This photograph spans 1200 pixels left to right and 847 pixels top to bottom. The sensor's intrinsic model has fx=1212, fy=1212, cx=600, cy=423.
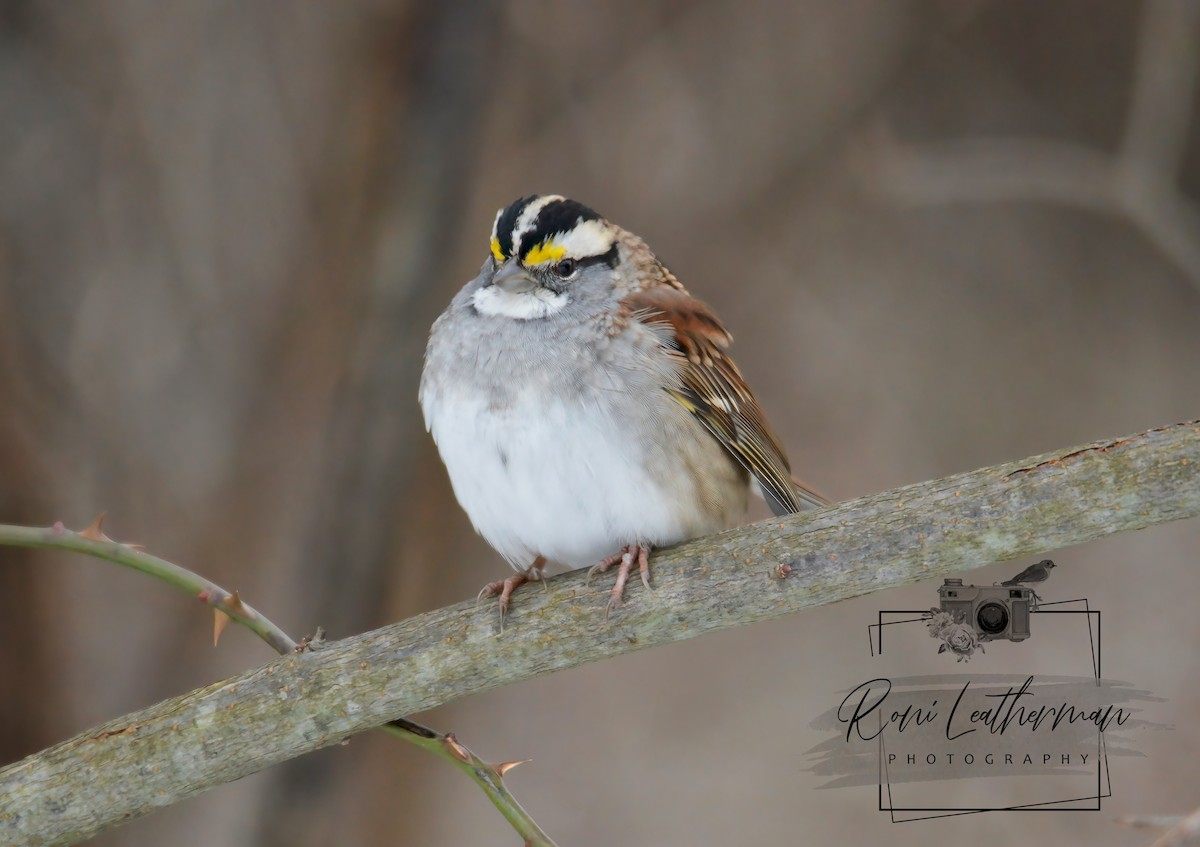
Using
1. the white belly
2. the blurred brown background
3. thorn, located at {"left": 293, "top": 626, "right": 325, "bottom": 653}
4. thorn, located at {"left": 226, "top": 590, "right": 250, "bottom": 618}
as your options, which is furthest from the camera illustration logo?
thorn, located at {"left": 226, "top": 590, "right": 250, "bottom": 618}

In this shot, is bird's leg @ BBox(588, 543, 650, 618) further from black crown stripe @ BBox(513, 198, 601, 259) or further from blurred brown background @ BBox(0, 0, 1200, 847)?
blurred brown background @ BBox(0, 0, 1200, 847)

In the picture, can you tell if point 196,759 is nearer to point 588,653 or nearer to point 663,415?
point 588,653

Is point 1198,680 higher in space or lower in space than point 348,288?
lower

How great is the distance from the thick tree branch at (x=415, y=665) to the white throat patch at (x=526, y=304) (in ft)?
2.51

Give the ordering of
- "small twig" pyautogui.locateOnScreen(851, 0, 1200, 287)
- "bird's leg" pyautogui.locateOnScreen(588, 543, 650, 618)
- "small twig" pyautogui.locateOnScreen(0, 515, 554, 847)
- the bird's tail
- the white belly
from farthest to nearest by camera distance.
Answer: "small twig" pyautogui.locateOnScreen(851, 0, 1200, 287) < the bird's tail < the white belly < "bird's leg" pyautogui.locateOnScreen(588, 543, 650, 618) < "small twig" pyautogui.locateOnScreen(0, 515, 554, 847)

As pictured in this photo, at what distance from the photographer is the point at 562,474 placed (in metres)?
2.50

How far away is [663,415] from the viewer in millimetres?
2600

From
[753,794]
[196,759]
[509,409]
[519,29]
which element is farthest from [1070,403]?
[196,759]

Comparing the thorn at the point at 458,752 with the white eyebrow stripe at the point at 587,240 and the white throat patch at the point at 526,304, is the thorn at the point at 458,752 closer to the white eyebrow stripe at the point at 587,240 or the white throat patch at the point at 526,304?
the white throat patch at the point at 526,304

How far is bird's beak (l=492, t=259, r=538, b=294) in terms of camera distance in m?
2.70

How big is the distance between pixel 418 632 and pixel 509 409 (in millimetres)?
600

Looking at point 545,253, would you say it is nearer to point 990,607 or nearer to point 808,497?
point 808,497

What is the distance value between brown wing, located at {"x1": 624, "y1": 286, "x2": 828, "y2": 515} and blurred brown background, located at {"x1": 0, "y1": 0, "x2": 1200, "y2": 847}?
1.36 m

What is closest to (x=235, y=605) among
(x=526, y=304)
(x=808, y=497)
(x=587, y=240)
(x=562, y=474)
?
(x=562, y=474)
